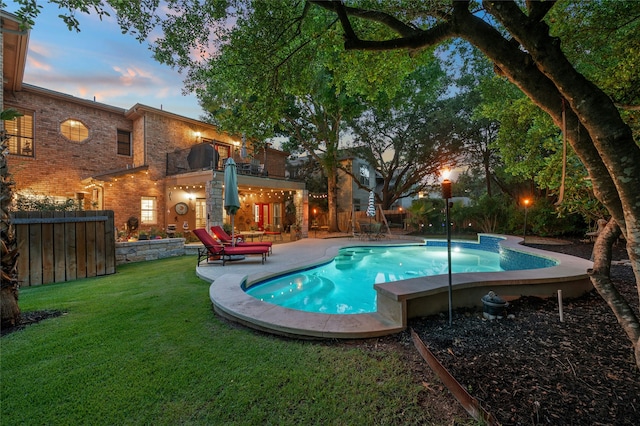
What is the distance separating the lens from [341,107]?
14359mm

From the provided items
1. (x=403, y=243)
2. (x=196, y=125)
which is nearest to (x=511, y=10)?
(x=403, y=243)

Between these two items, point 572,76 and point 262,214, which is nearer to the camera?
point 572,76

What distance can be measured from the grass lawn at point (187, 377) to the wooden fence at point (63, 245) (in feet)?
10.2

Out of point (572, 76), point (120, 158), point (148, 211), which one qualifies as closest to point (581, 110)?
point (572, 76)

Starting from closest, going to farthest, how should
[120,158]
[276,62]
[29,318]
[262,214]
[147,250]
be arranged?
[29,318] → [276,62] → [147,250] → [120,158] → [262,214]

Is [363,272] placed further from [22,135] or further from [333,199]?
[22,135]

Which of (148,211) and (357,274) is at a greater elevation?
(148,211)

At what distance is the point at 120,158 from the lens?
13.6 meters

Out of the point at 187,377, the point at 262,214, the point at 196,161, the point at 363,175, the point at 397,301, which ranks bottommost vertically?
the point at 187,377

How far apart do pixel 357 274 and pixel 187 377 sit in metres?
6.32

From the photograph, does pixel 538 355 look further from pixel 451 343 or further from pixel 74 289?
pixel 74 289

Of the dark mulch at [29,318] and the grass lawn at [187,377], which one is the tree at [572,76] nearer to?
the grass lawn at [187,377]

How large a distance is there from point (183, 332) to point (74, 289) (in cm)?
384

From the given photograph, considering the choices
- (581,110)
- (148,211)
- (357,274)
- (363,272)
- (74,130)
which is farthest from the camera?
(148,211)
